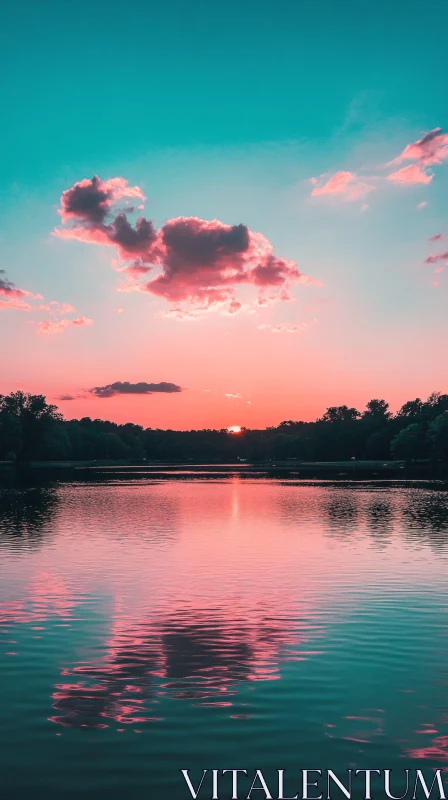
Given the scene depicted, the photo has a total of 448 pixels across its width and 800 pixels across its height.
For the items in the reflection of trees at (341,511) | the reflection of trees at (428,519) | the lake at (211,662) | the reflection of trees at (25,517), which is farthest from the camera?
the reflection of trees at (341,511)

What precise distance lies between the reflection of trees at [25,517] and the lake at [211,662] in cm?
169

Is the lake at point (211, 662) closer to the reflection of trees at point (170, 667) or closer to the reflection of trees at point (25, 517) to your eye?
the reflection of trees at point (170, 667)

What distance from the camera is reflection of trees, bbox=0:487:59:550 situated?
40562mm

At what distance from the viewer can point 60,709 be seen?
13641 millimetres

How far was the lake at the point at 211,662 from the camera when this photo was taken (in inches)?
455

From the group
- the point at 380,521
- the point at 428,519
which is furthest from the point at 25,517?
the point at 428,519

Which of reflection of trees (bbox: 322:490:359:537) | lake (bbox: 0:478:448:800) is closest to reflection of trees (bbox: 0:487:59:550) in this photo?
lake (bbox: 0:478:448:800)

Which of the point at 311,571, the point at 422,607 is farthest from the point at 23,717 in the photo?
the point at 311,571

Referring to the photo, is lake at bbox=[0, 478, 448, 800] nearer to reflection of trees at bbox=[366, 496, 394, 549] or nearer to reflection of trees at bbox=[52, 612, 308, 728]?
reflection of trees at bbox=[52, 612, 308, 728]

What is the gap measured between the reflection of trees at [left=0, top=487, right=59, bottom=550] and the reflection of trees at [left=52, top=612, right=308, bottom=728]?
66.7 feet

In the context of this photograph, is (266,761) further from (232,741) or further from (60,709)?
(60,709)

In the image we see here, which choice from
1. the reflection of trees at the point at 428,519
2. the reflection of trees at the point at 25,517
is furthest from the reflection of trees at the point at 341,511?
the reflection of trees at the point at 25,517

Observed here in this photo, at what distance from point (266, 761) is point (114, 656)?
6901 millimetres

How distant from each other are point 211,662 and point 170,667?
3.46ft
